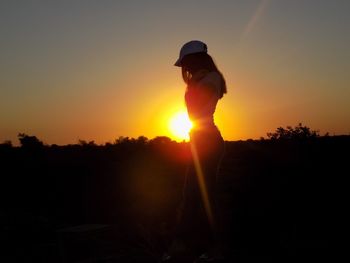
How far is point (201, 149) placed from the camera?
5223mm

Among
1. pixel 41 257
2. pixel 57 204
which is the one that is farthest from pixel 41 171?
pixel 41 257

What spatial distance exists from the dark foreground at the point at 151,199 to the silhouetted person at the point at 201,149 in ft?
2.85

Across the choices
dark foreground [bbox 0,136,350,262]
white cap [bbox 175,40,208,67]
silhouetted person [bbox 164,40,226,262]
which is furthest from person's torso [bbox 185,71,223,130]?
dark foreground [bbox 0,136,350,262]

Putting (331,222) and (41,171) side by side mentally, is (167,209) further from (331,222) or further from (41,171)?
(41,171)

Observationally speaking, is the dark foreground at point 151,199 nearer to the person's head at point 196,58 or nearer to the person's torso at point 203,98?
the person's torso at point 203,98

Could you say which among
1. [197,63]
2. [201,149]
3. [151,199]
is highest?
[197,63]

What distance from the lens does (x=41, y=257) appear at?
7.80 metres

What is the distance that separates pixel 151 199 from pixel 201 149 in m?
5.81

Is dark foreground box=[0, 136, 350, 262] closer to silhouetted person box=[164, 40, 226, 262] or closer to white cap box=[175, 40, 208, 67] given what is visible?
silhouetted person box=[164, 40, 226, 262]

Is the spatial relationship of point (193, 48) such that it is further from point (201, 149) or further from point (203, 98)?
point (201, 149)

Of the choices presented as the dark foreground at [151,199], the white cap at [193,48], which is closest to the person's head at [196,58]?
the white cap at [193,48]

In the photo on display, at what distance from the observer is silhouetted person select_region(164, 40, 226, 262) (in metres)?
5.14

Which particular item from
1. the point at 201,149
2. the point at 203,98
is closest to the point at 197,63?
the point at 203,98

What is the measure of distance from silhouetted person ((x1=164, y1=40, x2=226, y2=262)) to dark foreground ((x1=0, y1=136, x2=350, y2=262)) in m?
0.87
